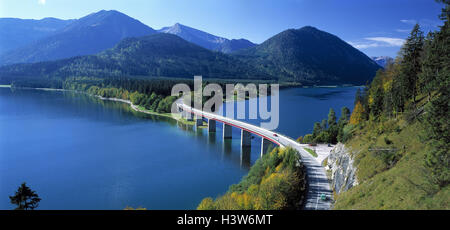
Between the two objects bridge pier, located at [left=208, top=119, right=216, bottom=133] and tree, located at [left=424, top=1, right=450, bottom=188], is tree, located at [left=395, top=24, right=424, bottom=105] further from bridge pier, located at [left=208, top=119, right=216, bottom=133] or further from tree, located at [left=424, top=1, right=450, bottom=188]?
bridge pier, located at [left=208, top=119, right=216, bottom=133]

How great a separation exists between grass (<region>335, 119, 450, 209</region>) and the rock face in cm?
80

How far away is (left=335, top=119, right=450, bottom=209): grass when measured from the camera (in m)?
15.8

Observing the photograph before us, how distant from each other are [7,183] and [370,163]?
47828mm

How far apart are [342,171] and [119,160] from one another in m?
37.6

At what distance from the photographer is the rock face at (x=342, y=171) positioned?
26.2 metres

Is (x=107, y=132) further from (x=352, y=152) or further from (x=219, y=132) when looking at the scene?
(x=352, y=152)

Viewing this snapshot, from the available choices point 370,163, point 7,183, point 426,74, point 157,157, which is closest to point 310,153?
point 370,163

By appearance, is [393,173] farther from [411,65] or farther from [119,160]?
[119,160]

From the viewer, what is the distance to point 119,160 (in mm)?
50156

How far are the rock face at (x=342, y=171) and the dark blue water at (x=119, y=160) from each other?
1474 centimetres

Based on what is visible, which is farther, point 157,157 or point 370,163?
point 157,157

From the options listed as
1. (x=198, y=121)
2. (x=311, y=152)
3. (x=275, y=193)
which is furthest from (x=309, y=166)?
(x=198, y=121)

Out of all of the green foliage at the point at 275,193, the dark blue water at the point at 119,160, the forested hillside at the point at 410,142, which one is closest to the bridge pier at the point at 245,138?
the dark blue water at the point at 119,160
